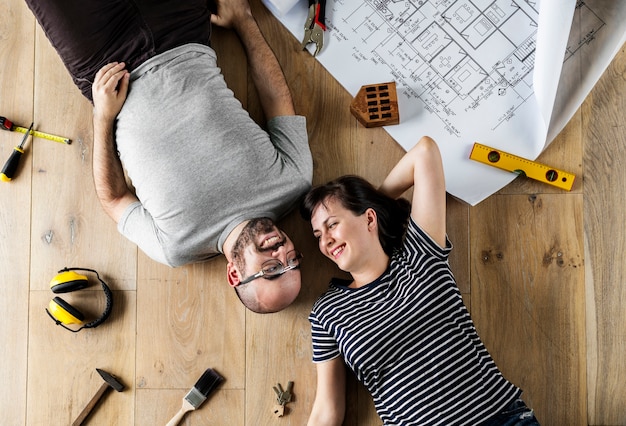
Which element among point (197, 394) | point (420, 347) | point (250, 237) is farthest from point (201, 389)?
point (420, 347)

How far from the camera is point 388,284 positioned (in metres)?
1.22

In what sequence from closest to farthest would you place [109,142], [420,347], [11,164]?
[420,347] < [109,142] < [11,164]

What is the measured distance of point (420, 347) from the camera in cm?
119

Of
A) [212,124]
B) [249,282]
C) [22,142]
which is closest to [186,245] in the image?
[249,282]

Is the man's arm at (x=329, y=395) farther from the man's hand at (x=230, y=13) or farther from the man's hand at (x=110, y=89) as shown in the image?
the man's hand at (x=230, y=13)

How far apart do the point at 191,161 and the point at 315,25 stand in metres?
0.49

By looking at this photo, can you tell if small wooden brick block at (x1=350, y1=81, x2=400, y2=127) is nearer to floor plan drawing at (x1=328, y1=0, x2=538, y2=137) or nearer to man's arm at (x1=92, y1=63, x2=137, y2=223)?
floor plan drawing at (x1=328, y1=0, x2=538, y2=137)

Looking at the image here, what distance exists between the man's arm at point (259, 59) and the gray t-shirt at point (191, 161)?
0.36 feet

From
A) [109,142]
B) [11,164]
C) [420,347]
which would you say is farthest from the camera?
[11,164]

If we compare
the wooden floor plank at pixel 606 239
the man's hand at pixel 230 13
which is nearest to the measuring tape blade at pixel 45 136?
the man's hand at pixel 230 13

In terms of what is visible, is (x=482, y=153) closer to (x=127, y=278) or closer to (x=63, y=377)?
(x=127, y=278)

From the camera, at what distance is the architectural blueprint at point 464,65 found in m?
1.37

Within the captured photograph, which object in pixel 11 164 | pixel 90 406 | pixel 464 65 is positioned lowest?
pixel 90 406

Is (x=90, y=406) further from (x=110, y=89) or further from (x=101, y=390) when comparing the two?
(x=110, y=89)
